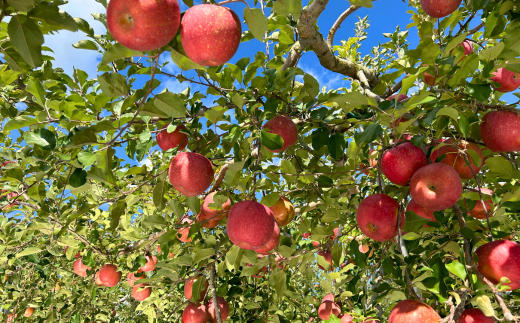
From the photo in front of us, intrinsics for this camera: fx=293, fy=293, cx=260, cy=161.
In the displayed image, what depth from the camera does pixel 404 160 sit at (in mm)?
1438

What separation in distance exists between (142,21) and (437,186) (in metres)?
1.33

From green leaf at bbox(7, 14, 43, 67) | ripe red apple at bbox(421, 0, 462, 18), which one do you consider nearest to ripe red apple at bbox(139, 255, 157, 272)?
green leaf at bbox(7, 14, 43, 67)

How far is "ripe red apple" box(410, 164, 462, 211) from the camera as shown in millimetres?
1286

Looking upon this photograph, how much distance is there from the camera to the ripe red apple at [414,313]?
3.90 ft

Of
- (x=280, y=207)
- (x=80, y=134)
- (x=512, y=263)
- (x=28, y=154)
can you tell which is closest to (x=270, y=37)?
(x=280, y=207)

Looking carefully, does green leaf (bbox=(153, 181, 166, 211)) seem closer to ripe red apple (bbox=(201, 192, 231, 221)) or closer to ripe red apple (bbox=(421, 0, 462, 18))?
ripe red apple (bbox=(201, 192, 231, 221))

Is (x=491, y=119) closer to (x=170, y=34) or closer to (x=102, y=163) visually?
(x=170, y=34)

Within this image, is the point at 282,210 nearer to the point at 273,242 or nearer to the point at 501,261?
the point at 273,242

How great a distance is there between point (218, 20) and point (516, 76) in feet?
6.20

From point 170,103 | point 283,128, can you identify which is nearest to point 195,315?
point 283,128

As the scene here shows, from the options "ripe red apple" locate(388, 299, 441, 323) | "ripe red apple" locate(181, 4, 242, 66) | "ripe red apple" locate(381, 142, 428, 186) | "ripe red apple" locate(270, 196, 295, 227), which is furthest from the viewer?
"ripe red apple" locate(270, 196, 295, 227)

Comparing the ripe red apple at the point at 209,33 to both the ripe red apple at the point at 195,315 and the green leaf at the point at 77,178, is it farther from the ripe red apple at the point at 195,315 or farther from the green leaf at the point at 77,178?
the ripe red apple at the point at 195,315

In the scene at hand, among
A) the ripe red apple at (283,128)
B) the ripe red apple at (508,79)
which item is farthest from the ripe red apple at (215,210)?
the ripe red apple at (508,79)

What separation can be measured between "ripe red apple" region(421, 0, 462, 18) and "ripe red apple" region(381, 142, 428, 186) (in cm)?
94
